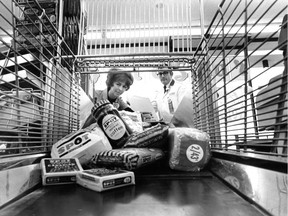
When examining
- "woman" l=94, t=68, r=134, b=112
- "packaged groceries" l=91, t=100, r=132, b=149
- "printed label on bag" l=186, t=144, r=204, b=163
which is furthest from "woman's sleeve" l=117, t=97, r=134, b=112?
"printed label on bag" l=186, t=144, r=204, b=163

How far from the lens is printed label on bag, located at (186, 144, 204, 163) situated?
72 centimetres

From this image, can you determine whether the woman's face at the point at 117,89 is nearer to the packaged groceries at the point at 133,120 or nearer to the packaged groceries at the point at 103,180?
the packaged groceries at the point at 133,120

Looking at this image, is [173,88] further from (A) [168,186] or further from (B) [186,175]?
(A) [168,186]

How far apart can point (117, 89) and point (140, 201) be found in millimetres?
963

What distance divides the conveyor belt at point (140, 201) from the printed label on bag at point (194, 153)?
4.6 inches

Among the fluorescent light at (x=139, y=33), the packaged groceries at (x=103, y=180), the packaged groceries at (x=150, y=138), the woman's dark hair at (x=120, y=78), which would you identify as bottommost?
the packaged groceries at (x=103, y=180)

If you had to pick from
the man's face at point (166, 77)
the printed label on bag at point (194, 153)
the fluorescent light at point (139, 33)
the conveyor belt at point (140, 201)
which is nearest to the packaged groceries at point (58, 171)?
the conveyor belt at point (140, 201)

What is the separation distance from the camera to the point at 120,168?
25.9 inches

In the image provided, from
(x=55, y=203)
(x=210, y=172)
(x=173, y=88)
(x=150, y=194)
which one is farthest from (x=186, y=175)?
(x=173, y=88)

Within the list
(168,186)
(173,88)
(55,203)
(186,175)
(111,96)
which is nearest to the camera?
(55,203)

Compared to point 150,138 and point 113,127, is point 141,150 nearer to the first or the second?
point 150,138

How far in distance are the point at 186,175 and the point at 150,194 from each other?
200 millimetres

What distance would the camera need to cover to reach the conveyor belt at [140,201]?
1.31 feet

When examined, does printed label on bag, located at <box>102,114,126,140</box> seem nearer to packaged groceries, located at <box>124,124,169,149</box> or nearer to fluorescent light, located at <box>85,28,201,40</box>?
packaged groceries, located at <box>124,124,169,149</box>
